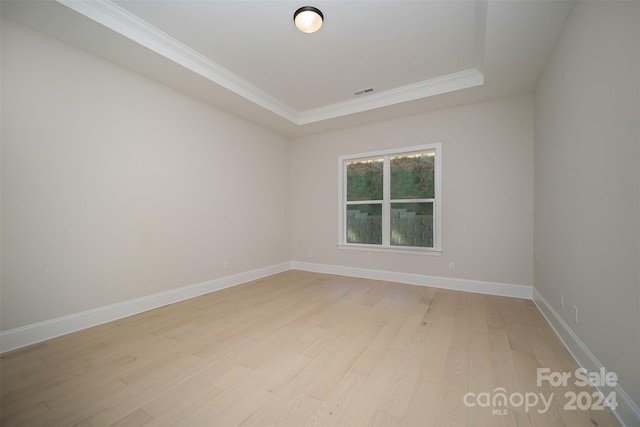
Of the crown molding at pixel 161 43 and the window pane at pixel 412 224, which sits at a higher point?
the crown molding at pixel 161 43

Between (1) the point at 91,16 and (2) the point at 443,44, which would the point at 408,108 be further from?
(1) the point at 91,16

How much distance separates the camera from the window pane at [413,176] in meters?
4.18

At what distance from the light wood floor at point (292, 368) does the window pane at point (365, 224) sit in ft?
5.69

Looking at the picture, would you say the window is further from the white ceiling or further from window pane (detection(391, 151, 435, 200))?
the white ceiling

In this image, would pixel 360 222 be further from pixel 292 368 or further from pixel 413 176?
pixel 292 368

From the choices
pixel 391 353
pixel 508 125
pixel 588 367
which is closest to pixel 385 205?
pixel 508 125

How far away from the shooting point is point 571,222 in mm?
2084

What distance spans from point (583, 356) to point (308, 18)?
11.4 ft

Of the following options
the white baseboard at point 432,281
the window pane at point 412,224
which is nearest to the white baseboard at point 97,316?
the white baseboard at point 432,281

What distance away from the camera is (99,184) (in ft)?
8.79

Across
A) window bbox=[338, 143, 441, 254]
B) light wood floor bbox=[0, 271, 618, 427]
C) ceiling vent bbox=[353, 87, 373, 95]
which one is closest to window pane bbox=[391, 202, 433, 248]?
window bbox=[338, 143, 441, 254]

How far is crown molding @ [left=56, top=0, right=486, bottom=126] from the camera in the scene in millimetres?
2256

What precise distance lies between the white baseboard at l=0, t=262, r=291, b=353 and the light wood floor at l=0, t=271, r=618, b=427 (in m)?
0.10

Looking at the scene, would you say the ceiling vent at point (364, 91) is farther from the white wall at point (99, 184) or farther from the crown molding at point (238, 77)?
the white wall at point (99, 184)
